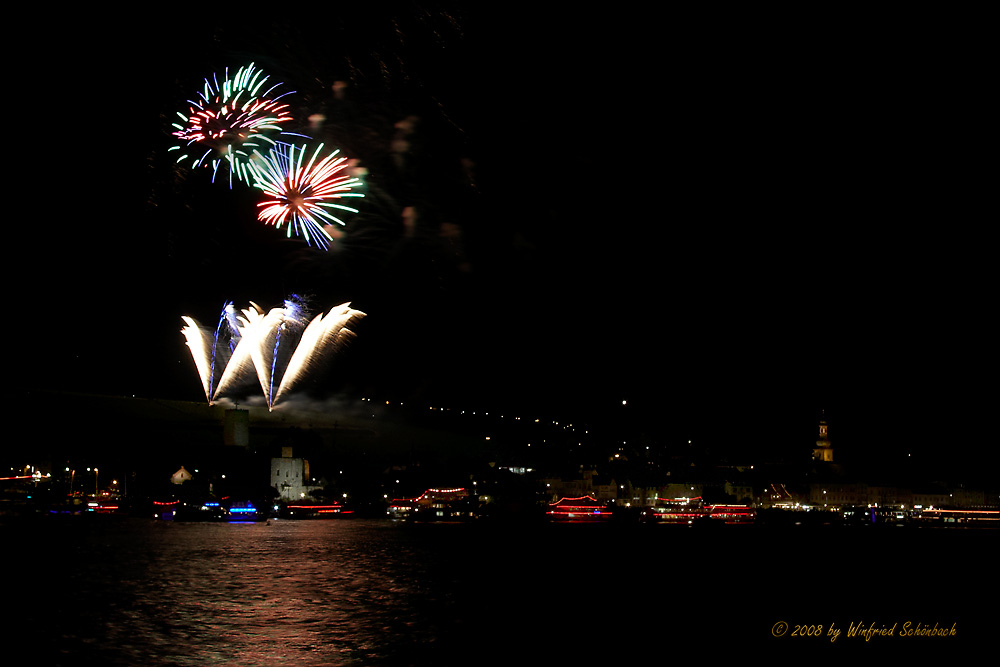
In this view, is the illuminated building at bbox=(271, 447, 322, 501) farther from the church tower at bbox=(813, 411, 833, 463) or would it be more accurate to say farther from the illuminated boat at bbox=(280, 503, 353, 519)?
the church tower at bbox=(813, 411, 833, 463)

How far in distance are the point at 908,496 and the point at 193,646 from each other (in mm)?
99283

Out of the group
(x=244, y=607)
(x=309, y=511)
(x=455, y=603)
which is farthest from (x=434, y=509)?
(x=244, y=607)

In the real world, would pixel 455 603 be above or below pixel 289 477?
below

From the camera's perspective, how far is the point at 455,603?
15.8 meters

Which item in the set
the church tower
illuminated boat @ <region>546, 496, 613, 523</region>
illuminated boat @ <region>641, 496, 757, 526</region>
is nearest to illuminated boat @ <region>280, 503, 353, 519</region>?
illuminated boat @ <region>546, 496, 613, 523</region>

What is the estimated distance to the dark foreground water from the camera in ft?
37.0

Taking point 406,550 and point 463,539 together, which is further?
point 463,539

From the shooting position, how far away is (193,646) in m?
10.9

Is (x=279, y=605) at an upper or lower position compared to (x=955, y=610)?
upper

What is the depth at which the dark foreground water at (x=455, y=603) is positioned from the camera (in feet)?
37.0

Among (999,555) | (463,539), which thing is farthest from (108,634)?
(999,555)

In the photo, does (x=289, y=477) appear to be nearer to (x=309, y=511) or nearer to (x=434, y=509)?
(x=309, y=511)

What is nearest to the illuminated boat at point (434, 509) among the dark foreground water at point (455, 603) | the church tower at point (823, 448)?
the dark foreground water at point (455, 603)

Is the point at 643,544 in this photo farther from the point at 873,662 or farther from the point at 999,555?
the point at 873,662
